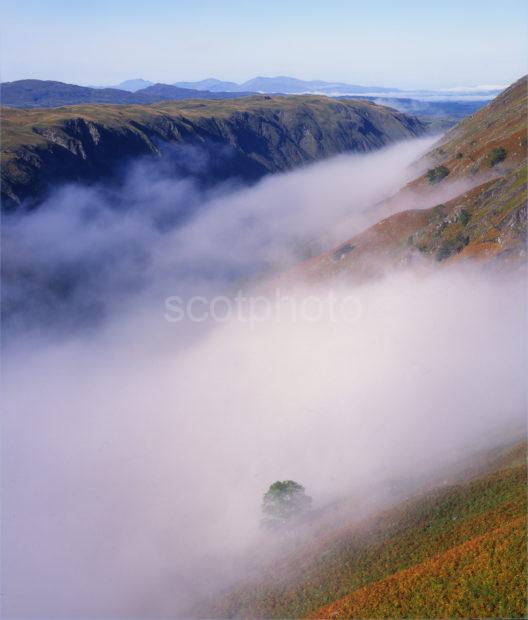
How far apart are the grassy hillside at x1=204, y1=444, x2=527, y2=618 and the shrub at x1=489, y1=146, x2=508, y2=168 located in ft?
326

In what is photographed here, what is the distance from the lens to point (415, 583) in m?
31.7

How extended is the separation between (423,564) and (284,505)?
80.9ft

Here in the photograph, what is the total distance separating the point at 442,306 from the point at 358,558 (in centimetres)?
6521

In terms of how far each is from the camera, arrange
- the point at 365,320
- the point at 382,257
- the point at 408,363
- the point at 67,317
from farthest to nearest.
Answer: the point at 67,317, the point at 382,257, the point at 365,320, the point at 408,363

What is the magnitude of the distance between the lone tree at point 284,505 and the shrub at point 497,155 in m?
105

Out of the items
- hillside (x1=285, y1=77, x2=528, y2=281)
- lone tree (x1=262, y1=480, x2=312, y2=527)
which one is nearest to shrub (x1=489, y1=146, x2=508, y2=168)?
hillside (x1=285, y1=77, x2=528, y2=281)

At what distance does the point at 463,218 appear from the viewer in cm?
10756

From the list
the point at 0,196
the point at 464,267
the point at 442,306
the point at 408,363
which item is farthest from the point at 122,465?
the point at 0,196

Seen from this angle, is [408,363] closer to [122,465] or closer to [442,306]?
[442,306]

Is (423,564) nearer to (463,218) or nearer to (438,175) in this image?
(463,218)

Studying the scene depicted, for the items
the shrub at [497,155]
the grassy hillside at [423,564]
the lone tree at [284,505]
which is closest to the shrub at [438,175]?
the shrub at [497,155]

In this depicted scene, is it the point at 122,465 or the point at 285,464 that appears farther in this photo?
the point at 122,465

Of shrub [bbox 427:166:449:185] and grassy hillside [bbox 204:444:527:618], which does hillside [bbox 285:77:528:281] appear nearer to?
shrub [bbox 427:166:449:185]

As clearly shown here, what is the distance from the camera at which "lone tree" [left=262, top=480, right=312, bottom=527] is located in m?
56.1
